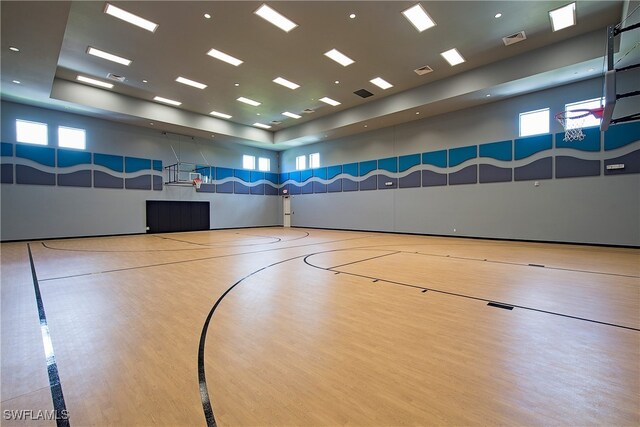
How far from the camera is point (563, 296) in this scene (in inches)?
152

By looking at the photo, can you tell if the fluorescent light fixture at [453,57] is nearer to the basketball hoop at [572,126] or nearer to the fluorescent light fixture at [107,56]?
the basketball hoop at [572,126]

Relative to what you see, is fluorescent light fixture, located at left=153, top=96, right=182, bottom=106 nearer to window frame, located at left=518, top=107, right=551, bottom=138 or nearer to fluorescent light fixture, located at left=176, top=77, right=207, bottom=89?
fluorescent light fixture, located at left=176, top=77, right=207, bottom=89

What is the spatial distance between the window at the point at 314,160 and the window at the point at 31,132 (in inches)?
461

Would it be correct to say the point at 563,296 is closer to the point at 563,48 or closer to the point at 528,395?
the point at 528,395

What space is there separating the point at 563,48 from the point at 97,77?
46.6 feet

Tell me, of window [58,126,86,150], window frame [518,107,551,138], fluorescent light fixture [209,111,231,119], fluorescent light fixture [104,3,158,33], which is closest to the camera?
fluorescent light fixture [104,3,158,33]

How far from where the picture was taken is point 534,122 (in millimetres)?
9789

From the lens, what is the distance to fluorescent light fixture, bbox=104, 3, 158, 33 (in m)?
6.39

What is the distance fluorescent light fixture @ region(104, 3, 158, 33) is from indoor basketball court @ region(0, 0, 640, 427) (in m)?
0.12

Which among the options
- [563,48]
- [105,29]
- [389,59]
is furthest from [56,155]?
[563,48]

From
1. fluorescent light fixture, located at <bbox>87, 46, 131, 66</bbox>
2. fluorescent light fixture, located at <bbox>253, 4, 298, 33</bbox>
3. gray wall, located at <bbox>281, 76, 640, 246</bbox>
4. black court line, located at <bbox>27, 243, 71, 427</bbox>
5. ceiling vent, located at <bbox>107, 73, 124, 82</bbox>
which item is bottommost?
black court line, located at <bbox>27, 243, 71, 427</bbox>

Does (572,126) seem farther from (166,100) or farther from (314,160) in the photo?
(166,100)

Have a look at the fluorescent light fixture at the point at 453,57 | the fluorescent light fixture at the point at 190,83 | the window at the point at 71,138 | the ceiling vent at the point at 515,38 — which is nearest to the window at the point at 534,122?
the ceiling vent at the point at 515,38

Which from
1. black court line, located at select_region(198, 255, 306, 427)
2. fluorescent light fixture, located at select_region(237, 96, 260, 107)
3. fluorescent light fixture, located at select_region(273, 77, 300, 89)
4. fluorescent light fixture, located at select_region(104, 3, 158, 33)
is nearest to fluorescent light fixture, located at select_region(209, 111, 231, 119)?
fluorescent light fixture, located at select_region(237, 96, 260, 107)
